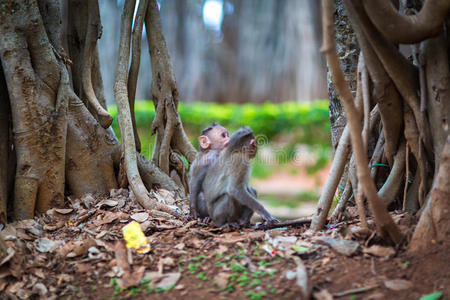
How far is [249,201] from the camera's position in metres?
3.92

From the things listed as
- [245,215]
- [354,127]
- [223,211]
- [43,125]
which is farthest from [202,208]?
[354,127]

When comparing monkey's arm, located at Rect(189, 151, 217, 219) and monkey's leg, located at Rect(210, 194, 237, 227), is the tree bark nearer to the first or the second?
monkey's leg, located at Rect(210, 194, 237, 227)

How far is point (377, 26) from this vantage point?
9.34 ft

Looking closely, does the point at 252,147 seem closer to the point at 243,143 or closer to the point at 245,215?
the point at 243,143

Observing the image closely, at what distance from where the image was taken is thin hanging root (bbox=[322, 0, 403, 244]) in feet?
8.34

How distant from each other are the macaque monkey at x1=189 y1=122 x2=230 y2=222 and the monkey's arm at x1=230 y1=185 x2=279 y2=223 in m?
0.44

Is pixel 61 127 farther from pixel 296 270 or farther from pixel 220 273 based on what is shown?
pixel 296 270

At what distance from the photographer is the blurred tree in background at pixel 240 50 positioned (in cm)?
1709

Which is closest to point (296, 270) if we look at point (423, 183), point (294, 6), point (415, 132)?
point (423, 183)

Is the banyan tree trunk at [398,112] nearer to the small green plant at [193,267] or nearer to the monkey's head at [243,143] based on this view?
the monkey's head at [243,143]

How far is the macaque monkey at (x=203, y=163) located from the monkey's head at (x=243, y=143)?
12 centimetres

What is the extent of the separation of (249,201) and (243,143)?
58cm

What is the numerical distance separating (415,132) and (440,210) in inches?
29.2

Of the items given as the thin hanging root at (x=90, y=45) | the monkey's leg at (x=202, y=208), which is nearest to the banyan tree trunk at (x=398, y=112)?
the monkey's leg at (x=202, y=208)
